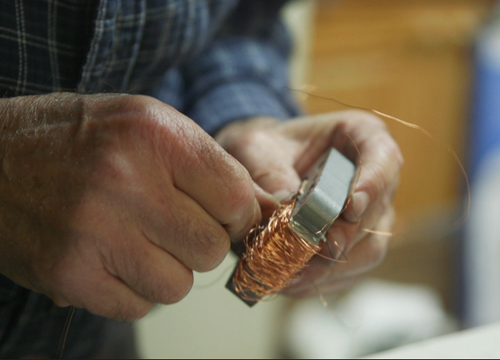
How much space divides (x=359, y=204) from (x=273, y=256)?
79mm

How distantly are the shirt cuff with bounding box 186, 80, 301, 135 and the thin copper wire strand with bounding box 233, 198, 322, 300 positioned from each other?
0.73ft

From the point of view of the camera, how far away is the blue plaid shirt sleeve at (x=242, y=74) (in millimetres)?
590

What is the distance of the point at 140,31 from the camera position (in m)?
0.38

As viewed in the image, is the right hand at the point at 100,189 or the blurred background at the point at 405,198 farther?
the blurred background at the point at 405,198

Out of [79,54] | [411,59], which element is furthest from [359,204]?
[411,59]

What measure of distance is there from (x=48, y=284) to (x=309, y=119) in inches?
11.4

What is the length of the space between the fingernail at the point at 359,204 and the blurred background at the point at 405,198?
105 millimetres

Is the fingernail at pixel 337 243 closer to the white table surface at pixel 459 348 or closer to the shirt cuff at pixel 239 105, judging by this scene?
the white table surface at pixel 459 348

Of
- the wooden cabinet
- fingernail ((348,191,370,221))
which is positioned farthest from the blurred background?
fingernail ((348,191,370,221))

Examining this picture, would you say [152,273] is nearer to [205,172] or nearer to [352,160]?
[205,172]

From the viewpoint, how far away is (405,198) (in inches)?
30.9

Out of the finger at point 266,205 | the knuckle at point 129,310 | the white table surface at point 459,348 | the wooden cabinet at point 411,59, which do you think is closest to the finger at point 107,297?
the knuckle at point 129,310

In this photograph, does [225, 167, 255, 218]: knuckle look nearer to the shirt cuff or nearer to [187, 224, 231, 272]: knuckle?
[187, 224, 231, 272]: knuckle

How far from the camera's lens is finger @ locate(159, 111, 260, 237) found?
0.81 feet
